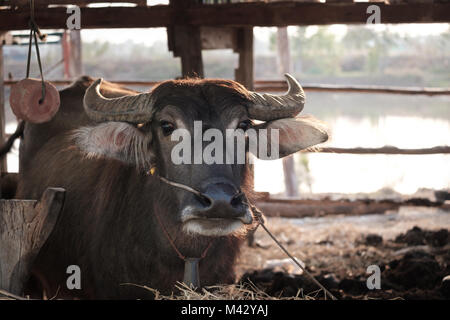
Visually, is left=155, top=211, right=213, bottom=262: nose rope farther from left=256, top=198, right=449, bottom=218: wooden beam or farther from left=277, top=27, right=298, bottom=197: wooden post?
left=277, top=27, right=298, bottom=197: wooden post

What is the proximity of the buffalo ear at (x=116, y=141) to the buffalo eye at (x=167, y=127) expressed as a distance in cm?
22

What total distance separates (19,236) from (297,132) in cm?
187

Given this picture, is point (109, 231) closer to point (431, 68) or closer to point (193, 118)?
point (193, 118)

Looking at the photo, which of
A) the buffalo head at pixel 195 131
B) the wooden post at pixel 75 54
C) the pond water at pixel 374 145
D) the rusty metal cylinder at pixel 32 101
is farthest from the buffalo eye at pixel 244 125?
the wooden post at pixel 75 54

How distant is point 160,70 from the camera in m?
31.5

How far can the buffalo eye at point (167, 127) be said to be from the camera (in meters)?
3.99

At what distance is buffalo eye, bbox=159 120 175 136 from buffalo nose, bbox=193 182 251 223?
56 centimetres

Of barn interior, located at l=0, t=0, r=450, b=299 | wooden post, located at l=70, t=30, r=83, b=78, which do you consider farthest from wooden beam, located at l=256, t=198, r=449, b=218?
A: wooden post, located at l=70, t=30, r=83, b=78

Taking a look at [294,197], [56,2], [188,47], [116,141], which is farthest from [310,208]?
[116,141]

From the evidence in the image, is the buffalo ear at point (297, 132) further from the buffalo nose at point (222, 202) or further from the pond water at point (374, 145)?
the pond water at point (374, 145)

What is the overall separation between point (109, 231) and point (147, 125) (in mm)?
809

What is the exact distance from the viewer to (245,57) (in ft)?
23.2

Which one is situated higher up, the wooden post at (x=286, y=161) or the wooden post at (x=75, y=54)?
the wooden post at (x=75, y=54)
